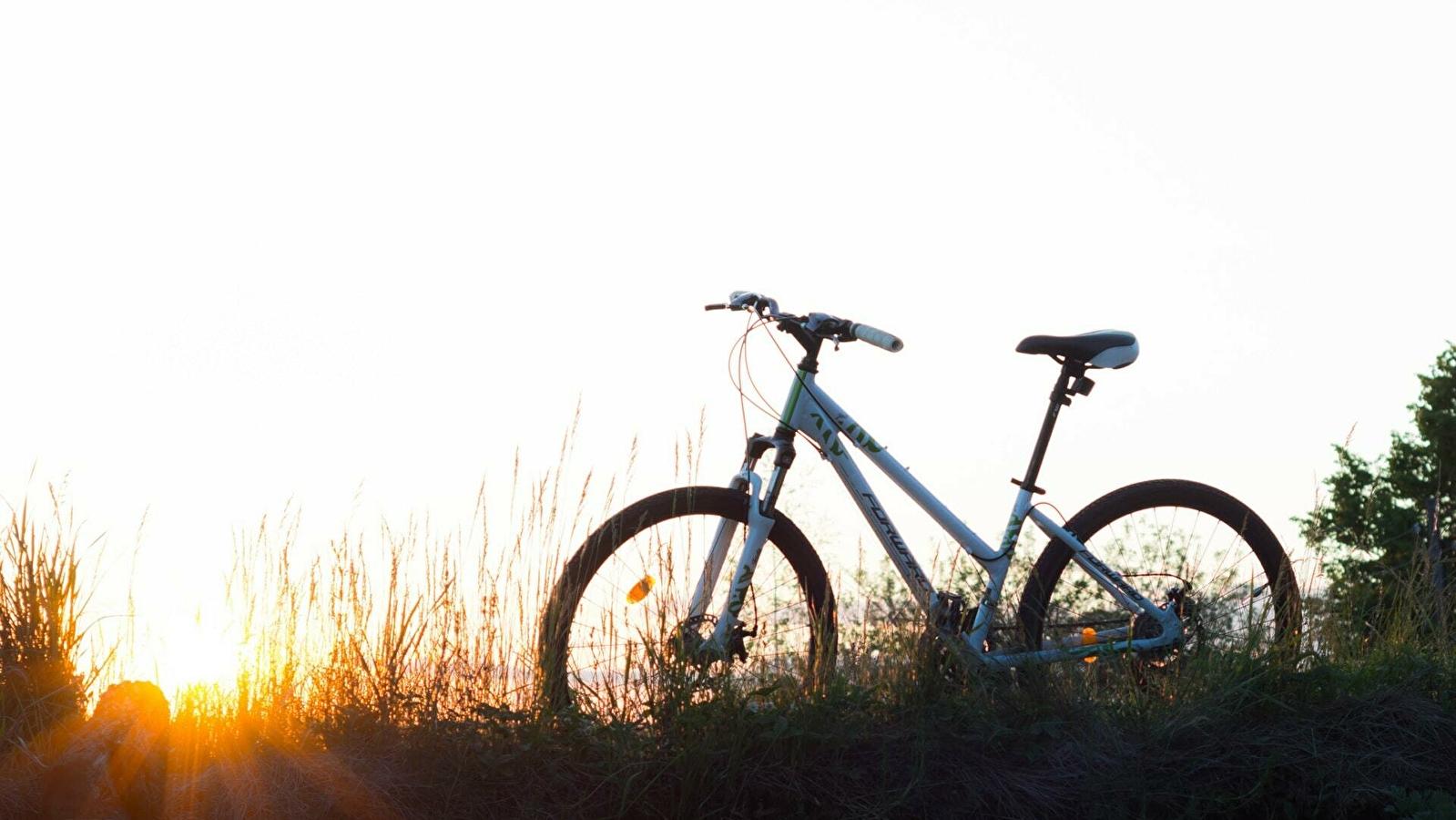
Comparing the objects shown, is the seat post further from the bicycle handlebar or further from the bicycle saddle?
the bicycle handlebar

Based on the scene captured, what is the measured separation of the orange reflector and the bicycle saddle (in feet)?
4.91

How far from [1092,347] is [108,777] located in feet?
11.0

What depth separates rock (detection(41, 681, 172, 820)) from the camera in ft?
11.6

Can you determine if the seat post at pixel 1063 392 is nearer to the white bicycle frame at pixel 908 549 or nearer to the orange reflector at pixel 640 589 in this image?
the white bicycle frame at pixel 908 549

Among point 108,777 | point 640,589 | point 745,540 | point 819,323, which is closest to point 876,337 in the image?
point 819,323

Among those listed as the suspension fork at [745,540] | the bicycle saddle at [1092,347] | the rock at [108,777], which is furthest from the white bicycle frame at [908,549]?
the rock at [108,777]

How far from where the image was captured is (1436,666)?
4.27 meters

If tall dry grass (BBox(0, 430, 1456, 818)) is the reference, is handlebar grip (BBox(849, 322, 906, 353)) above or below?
above

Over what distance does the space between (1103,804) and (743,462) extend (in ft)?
4.98

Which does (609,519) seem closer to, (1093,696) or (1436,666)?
(1093,696)

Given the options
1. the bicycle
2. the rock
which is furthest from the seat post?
the rock

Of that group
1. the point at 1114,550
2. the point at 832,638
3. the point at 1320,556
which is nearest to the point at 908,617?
the point at 832,638

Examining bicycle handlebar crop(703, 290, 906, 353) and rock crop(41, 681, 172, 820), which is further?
bicycle handlebar crop(703, 290, 906, 353)

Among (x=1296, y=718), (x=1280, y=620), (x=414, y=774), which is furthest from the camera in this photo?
(x=1280, y=620)
